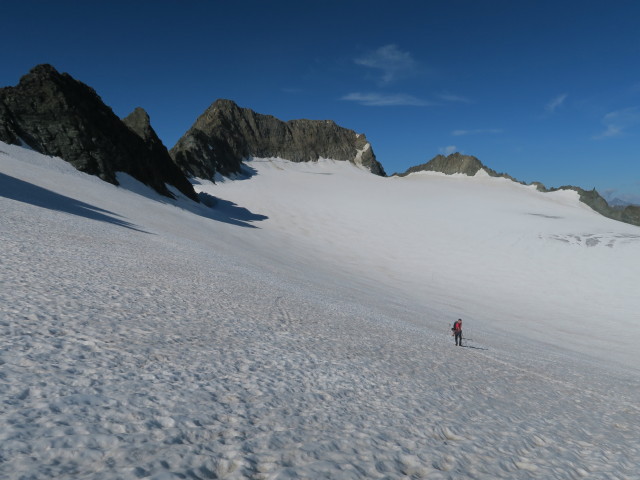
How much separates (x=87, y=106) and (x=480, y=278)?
5443cm

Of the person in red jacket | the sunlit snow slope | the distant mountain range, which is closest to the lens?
the person in red jacket

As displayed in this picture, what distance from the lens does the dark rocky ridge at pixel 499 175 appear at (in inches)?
4464

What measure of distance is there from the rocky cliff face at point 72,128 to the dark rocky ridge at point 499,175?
12686cm

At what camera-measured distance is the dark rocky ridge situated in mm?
113375

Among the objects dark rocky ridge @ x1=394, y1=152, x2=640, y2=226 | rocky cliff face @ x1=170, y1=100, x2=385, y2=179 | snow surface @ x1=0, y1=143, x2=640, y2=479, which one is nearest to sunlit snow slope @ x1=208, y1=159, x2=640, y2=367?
snow surface @ x1=0, y1=143, x2=640, y2=479

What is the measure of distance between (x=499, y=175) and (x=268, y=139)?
98329mm

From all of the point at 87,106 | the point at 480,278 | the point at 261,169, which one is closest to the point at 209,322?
the point at 480,278

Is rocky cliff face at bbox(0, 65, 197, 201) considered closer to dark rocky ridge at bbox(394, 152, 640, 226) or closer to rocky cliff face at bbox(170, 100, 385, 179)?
rocky cliff face at bbox(170, 100, 385, 179)

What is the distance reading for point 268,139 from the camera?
150 meters

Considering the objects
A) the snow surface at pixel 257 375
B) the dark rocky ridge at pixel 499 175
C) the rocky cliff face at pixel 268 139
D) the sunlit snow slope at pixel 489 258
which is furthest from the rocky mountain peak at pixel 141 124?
the dark rocky ridge at pixel 499 175

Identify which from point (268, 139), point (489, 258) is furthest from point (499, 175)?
point (489, 258)

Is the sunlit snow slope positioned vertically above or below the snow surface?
above

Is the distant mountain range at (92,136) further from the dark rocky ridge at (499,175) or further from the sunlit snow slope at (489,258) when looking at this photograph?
the dark rocky ridge at (499,175)

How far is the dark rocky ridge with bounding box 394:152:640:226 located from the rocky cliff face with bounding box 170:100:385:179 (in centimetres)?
2871
